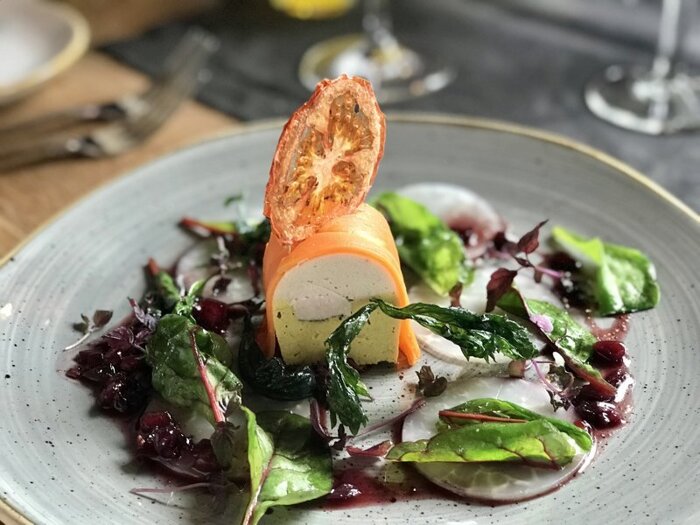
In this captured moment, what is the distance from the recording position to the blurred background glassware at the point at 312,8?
3814mm

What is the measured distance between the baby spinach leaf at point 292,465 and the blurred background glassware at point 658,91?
69.1 inches

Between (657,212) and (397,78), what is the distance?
1432 mm

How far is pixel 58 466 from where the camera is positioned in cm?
164

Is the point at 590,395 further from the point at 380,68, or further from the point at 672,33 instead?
the point at 380,68

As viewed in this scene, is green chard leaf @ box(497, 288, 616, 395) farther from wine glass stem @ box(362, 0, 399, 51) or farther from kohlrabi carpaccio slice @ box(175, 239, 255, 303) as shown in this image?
wine glass stem @ box(362, 0, 399, 51)

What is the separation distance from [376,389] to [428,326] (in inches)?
8.2

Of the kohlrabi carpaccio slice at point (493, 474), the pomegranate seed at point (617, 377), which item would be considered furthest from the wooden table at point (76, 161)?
the pomegranate seed at point (617, 377)

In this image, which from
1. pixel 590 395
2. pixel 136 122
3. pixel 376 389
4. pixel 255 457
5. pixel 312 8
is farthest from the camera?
pixel 312 8

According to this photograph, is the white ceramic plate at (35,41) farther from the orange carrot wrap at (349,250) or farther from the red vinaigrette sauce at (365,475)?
the red vinaigrette sauce at (365,475)

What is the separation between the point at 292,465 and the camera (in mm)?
1579

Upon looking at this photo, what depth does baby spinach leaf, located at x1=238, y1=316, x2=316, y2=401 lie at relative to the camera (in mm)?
1758

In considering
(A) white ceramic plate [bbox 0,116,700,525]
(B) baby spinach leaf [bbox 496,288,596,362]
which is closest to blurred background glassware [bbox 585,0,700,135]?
(A) white ceramic plate [bbox 0,116,700,525]

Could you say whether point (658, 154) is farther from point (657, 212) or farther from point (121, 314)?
point (121, 314)

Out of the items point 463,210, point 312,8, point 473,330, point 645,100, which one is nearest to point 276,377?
point 473,330
